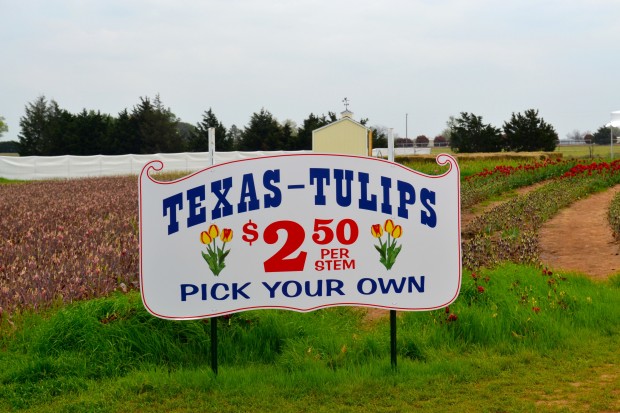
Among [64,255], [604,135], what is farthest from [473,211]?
[604,135]

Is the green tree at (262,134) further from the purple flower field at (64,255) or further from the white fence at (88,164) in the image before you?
the purple flower field at (64,255)

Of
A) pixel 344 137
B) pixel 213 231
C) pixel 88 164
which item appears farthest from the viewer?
pixel 88 164

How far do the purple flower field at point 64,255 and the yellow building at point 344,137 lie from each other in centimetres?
1600

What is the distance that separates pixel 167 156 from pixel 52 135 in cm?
1900

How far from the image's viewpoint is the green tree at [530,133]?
52000mm

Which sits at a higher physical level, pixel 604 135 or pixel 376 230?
pixel 604 135

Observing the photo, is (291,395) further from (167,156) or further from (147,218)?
(167,156)

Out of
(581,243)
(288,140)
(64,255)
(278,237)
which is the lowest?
(581,243)

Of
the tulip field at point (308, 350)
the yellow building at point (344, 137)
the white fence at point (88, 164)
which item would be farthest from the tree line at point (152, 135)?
the tulip field at point (308, 350)

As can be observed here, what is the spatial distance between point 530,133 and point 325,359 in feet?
163

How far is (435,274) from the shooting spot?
5906 millimetres

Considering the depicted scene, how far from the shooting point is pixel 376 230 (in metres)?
5.81

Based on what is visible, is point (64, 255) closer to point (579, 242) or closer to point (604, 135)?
point (579, 242)

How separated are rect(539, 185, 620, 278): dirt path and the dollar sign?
5.47m
